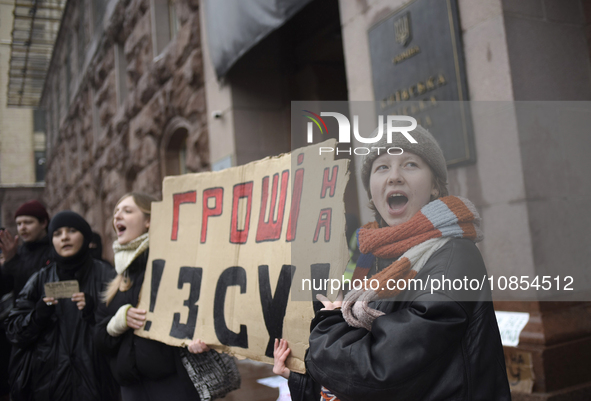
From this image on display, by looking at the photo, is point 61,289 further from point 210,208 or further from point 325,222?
point 325,222

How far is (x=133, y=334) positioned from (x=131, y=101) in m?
7.83

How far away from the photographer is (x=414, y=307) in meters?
1.32

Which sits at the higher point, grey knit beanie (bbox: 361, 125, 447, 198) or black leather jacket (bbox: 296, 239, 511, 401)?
grey knit beanie (bbox: 361, 125, 447, 198)

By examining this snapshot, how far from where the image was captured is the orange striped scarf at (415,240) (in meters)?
1.37

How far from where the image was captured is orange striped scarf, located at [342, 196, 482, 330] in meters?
1.37

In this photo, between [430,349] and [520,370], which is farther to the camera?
[520,370]

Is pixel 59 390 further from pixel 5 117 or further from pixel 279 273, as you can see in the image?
pixel 5 117

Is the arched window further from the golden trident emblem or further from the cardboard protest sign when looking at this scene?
the cardboard protest sign

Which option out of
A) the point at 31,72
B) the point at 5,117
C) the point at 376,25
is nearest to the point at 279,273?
the point at 376,25

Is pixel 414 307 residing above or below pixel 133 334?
above

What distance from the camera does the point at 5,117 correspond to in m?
32.9

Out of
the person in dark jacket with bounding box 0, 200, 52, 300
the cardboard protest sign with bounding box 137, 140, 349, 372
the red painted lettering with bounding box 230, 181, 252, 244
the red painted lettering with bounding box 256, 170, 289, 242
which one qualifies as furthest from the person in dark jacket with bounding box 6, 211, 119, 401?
the red painted lettering with bounding box 256, 170, 289, 242

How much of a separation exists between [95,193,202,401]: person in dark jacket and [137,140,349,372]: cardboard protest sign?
0.11 m

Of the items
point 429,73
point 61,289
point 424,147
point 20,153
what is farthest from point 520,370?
point 20,153
